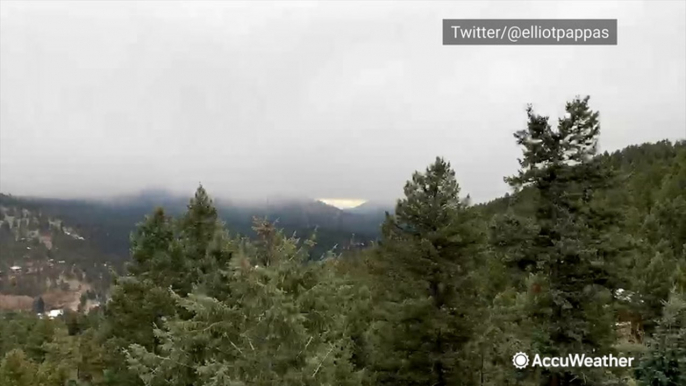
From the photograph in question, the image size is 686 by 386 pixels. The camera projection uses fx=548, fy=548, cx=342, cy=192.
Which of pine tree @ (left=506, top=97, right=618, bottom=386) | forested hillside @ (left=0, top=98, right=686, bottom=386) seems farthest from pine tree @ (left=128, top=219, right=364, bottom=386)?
pine tree @ (left=506, top=97, right=618, bottom=386)

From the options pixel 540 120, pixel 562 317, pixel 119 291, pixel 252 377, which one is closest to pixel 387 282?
pixel 562 317

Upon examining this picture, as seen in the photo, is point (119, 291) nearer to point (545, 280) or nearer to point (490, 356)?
point (490, 356)

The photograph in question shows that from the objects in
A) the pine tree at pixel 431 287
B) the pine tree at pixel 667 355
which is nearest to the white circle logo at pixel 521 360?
the pine tree at pixel 431 287

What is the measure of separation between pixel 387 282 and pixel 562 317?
517 centimetres

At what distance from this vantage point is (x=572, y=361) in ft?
48.5

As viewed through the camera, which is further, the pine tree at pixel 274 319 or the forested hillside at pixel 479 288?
the forested hillside at pixel 479 288

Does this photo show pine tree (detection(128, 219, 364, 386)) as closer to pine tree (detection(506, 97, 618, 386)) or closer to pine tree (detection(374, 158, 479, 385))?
pine tree (detection(374, 158, 479, 385))

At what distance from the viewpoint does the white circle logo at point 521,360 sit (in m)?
15.8

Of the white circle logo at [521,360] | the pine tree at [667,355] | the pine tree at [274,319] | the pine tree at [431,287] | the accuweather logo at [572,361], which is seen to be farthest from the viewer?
the pine tree at [431,287]

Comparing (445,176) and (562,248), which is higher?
(445,176)

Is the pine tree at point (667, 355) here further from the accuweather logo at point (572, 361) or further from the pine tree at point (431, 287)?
the pine tree at point (431, 287)

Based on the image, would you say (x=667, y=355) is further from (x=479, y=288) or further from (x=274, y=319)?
(x=274, y=319)

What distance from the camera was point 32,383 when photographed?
1208 inches

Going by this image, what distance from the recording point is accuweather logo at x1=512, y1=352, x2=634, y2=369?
14.8 metres
